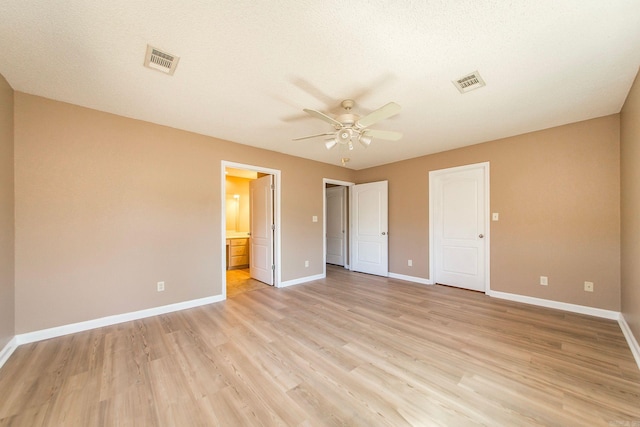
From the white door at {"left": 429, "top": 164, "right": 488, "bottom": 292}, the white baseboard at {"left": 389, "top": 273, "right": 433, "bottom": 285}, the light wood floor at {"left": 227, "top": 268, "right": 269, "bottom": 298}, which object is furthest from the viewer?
the white baseboard at {"left": 389, "top": 273, "right": 433, "bottom": 285}

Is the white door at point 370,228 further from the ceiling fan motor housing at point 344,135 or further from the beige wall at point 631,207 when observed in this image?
the beige wall at point 631,207

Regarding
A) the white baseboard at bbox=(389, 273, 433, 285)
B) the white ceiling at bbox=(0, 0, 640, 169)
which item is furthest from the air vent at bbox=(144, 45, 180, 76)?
the white baseboard at bbox=(389, 273, 433, 285)

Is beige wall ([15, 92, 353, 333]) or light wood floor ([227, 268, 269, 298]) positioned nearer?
beige wall ([15, 92, 353, 333])

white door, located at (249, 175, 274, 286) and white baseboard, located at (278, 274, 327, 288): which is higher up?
white door, located at (249, 175, 274, 286)

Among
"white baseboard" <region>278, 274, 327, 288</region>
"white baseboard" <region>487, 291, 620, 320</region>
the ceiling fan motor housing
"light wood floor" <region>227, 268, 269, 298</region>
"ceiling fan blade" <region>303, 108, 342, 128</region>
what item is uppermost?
"ceiling fan blade" <region>303, 108, 342, 128</region>

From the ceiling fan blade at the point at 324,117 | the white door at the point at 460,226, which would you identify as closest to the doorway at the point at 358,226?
the white door at the point at 460,226

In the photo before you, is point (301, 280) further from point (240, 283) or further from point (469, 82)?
point (469, 82)

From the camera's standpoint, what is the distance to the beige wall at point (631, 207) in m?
2.12

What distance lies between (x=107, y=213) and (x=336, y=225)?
4.67 metres

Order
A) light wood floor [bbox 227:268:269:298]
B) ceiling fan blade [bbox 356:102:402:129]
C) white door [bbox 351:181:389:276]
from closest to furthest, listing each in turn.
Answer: ceiling fan blade [bbox 356:102:402:129], light wood floor [bbox 227:268:269:298], white door [bbox 351:181:389:276]

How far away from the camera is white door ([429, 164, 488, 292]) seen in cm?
398

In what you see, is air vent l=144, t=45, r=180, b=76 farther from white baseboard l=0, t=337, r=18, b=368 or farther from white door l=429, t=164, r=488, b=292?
white door l=429, t=164, r=488, b=292

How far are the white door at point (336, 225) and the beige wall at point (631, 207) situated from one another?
446cm

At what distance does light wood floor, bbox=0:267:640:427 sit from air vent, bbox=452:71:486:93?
2492 mm
